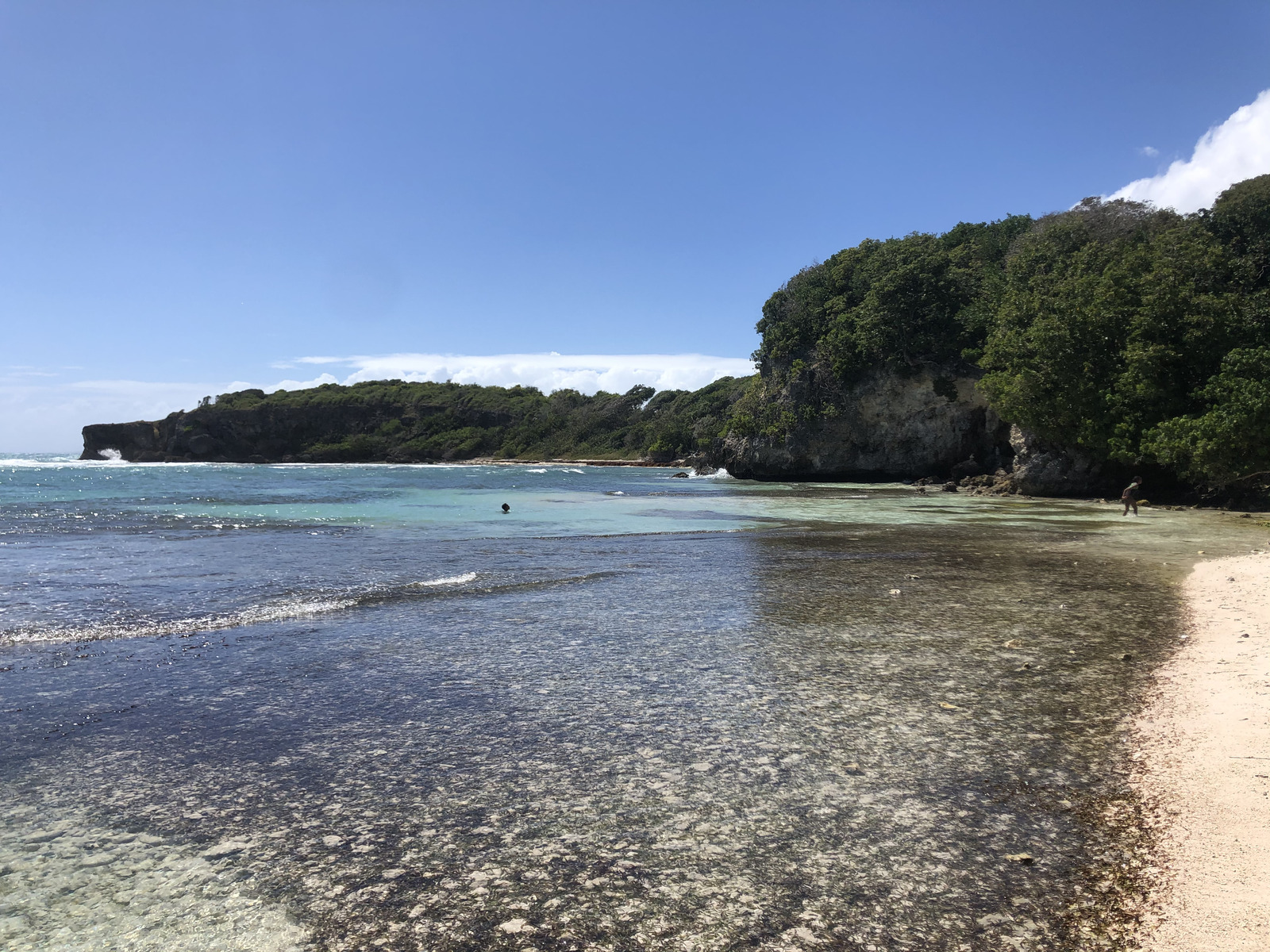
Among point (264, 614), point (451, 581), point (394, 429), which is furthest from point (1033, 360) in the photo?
point (394, 429)

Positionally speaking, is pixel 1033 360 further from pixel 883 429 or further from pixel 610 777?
pixel 610 777

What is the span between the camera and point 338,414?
152 meters

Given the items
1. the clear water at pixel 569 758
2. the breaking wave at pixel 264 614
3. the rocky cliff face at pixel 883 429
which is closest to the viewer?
the clear water at pixel 569 758

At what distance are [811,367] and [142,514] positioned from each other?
156 feet

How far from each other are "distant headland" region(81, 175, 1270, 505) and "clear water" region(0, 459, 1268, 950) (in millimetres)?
21739

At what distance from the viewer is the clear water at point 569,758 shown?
3920mm

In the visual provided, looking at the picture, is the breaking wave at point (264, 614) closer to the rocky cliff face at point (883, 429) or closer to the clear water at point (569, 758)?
the clear water at point (569, 758)

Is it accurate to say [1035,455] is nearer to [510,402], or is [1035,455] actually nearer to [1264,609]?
[1264,609]

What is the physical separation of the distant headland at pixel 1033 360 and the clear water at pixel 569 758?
21.7 metres

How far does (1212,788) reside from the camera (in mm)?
5250

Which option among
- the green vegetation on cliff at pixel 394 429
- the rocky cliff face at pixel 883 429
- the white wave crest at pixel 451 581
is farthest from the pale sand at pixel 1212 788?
the green vegetation on cliff at pixel 394 429

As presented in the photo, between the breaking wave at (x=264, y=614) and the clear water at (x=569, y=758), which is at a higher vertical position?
the breaking wave at (x=264, y=614)

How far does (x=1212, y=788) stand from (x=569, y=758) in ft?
14.9

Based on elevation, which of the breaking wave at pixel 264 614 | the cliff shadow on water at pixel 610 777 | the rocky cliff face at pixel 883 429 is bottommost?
the cliff shadow on water at pixel 610 777
